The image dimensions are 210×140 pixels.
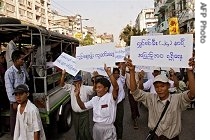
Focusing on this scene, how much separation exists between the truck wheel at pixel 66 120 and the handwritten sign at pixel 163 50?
3.67 meters

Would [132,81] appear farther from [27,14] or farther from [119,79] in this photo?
[27,14]

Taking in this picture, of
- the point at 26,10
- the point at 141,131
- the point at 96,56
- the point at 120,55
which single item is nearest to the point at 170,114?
the point at 96,56

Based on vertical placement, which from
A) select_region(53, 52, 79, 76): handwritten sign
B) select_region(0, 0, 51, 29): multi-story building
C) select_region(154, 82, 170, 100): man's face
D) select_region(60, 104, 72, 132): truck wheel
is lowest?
select_region(60, 104, 72, 132): truck wheel

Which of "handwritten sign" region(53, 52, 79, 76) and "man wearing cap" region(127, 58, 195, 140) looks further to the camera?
"handwritten sign" region(53, 52, 79, 76)

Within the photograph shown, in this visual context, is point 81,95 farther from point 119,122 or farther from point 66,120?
point 66,120

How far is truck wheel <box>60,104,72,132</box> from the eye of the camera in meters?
6.93

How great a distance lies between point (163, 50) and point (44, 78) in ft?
8.91

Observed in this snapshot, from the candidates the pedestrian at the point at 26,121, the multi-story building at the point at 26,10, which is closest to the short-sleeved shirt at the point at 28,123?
the pedestrian at the point at 26,121

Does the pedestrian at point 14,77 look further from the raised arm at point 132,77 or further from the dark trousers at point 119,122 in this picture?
the raised arm at point 132,77

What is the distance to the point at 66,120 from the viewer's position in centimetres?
698

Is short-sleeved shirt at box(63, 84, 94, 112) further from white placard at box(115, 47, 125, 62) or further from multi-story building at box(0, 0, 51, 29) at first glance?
multi-story building at box(0, 0, 51, 29)

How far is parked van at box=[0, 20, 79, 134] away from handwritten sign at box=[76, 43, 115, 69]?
3.73 ft

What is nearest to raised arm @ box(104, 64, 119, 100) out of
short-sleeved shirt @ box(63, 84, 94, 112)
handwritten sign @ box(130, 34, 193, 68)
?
handwritten sign @ box(130, 34, 193, 68)
